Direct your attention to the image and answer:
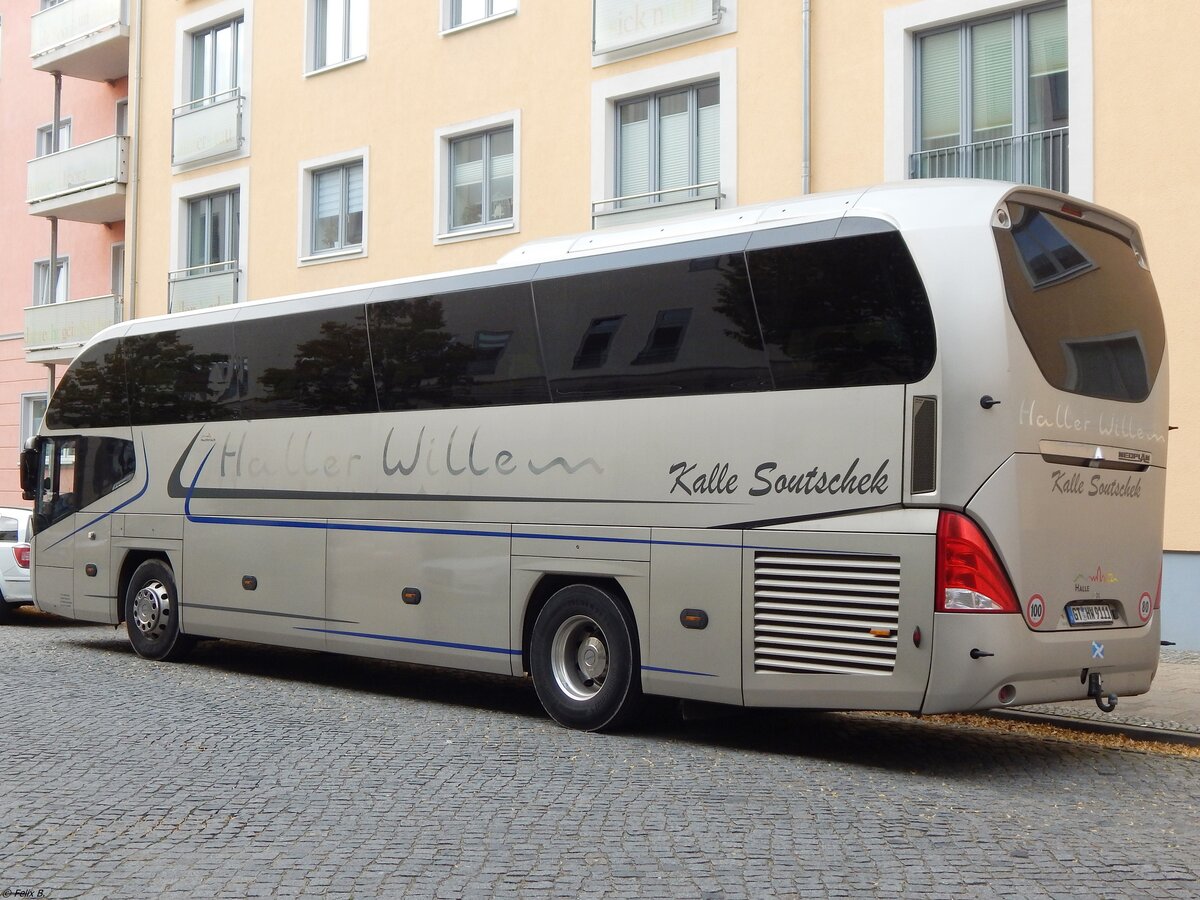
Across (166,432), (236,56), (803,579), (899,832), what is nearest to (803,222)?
(803,579)

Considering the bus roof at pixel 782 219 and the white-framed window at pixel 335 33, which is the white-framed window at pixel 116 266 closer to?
the white-framed window at pixel 335 33

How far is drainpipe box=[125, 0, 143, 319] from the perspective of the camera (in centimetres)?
2925

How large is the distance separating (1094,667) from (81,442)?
10.8 metres

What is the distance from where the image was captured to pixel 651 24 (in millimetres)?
20047

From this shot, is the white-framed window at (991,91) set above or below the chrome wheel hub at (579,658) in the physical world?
above

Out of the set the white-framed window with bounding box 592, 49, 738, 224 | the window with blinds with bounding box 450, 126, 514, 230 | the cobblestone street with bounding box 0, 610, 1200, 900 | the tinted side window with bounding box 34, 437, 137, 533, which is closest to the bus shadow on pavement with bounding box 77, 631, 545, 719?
the cobblestone street with bounding box 0, 610, 1200, 900

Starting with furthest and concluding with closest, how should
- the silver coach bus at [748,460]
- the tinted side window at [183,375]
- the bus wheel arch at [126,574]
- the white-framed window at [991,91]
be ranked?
1. the white-framed window at [991,91]
2. the bus wheel arch at [126,574]
3. the tinted side window at [183,375]
4. the silver coach bus at [748,460]

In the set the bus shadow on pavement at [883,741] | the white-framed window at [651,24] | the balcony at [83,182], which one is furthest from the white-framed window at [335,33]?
the bus shadow on pavement at [883,741]

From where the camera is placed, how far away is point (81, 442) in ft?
51.6

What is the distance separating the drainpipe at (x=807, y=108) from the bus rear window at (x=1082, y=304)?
28.6ft

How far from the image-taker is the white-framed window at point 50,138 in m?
33.8

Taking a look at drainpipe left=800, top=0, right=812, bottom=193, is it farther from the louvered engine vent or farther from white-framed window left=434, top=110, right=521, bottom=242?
the louvered engine vent

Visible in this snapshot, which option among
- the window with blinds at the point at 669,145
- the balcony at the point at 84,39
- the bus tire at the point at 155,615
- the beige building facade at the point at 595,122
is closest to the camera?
the bus tire at the point at 155,615

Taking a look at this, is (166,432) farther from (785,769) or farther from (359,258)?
(359,258)
